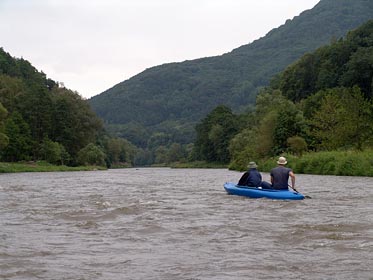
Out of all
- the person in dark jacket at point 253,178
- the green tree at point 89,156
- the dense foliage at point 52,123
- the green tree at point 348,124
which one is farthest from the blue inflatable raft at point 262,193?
the green tree at point 89,156

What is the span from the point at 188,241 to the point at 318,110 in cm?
5653

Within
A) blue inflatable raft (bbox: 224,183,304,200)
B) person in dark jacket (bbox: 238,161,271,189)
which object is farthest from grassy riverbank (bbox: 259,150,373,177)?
blue inflatable raft (bbox: 224,183,304,200)

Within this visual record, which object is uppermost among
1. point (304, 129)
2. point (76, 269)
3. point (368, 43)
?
point (368, 43)

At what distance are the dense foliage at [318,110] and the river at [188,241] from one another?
30.6 meters

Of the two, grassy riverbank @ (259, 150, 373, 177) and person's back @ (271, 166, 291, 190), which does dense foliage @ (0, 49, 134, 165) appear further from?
person's back @ (271, 166, 291, 190)

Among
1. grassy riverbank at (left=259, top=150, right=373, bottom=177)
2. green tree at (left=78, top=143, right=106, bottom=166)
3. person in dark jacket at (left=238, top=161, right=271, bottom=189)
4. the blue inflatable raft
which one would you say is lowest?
the blue inflatable raft

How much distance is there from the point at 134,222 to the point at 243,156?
185ft

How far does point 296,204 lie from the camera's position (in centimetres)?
1692

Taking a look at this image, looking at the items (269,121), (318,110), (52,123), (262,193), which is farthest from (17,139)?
(262,193)

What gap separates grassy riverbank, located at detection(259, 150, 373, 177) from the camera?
35513 millimetres

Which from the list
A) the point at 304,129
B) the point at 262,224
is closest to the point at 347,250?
the point at 262,224

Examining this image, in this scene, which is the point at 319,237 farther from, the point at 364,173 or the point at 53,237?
the point at 364,173

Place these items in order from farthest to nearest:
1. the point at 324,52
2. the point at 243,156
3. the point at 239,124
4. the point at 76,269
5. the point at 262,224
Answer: the point at 239,124, the point at 324,52, the point at 243,156, the point at 262,224, the point at 76,269

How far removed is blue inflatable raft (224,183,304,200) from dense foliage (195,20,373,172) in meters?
24.4
